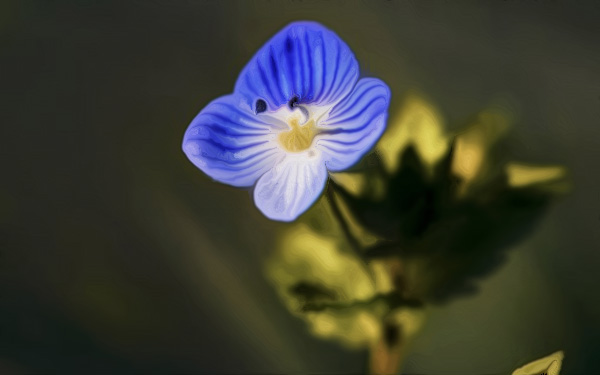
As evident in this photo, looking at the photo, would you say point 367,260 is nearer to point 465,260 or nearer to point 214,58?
point 465,260

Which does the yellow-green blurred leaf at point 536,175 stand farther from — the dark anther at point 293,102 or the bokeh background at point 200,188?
the dark anther at point 293,102

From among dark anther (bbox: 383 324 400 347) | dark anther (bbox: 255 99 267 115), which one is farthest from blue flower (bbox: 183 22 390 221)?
dark anther (bbox: 383 324 400 347)

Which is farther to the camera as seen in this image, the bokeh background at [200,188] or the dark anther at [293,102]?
the bokeh background at [200,188]

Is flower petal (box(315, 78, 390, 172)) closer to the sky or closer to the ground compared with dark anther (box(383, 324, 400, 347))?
closer to the sky

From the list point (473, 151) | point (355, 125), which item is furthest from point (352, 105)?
point (473, 151)

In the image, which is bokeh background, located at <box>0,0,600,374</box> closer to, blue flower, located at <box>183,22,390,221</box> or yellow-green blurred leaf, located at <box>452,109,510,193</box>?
yellow-green blurred leaf, located at <box>452,109,510,193</box>

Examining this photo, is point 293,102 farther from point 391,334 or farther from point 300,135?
point 391,334

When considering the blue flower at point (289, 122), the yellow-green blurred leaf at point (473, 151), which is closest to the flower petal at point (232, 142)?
the blue flower at point (289, 122)
